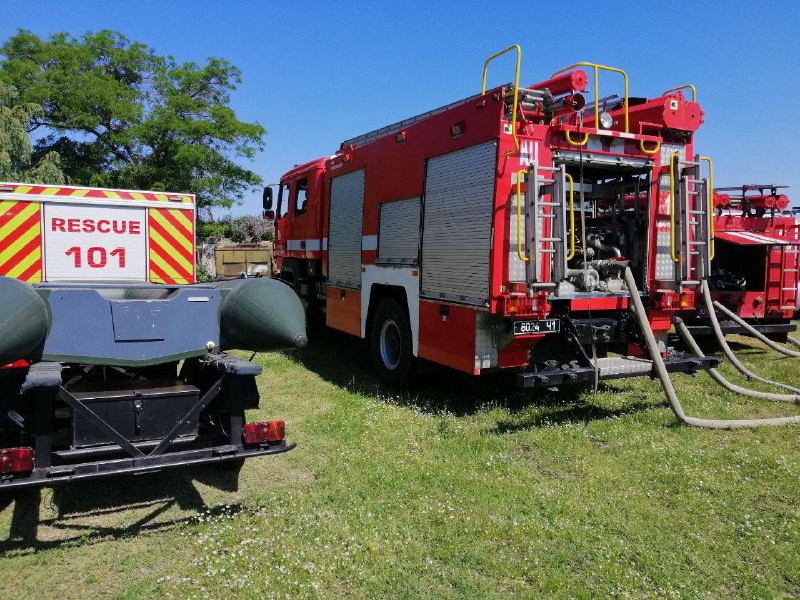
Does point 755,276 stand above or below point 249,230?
below

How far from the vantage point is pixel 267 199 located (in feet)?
39.3

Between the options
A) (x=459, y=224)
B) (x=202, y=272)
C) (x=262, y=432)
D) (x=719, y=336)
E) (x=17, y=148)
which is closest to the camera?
(x=262, y=432)

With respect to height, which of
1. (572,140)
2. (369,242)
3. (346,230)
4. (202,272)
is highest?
(572,140)

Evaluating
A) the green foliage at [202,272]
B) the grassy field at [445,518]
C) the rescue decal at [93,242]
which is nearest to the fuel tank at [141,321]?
the grassy field at [445,518]

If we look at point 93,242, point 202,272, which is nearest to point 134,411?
point 93,242

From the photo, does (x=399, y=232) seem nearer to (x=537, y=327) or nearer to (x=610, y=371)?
(x=537, y=327)

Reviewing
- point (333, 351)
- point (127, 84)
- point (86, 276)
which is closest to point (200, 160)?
point (127, 84)

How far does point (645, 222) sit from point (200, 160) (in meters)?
18.0

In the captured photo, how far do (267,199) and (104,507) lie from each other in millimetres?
8503

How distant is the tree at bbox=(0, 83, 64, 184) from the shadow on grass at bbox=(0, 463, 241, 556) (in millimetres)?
13582

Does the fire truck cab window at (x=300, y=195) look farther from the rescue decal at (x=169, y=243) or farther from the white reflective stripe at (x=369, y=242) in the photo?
the rescue decal at (x=169, y=243)

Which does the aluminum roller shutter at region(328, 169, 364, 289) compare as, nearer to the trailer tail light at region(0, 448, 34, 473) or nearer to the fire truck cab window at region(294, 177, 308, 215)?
the fire truck cab window at region(294, 177, 308, 215)

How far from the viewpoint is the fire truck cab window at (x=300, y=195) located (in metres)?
10.8

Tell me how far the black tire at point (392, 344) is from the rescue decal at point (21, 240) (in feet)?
12.8
